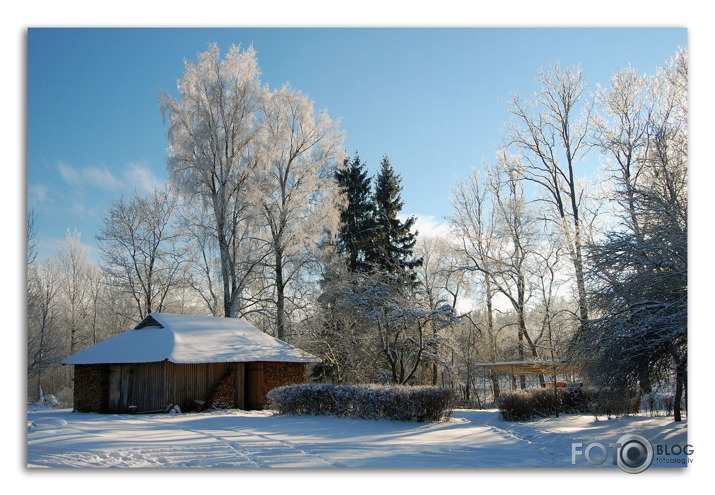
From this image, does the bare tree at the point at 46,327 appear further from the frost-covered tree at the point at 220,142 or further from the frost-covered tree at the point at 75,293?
the frost-covered tree at the point at 220,142

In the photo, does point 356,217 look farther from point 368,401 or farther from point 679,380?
point 679,380

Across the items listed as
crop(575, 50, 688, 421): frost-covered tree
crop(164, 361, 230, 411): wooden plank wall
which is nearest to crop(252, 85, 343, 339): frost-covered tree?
crop(164, 361, 230, 411): wooden plank wall

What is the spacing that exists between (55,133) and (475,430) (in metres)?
9.86

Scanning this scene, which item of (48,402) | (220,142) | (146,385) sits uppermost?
(220,142)

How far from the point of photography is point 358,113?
10008 millimetres

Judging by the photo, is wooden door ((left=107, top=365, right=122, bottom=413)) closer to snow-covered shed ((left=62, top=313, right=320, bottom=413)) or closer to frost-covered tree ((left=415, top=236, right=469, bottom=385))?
snow-covered shed ((left=62, top=313, right=320, bottom=413))

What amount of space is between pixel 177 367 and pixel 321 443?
893 cm

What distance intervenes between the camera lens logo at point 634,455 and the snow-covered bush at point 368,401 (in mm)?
5919

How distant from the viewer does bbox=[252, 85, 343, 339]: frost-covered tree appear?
2145 centimetres

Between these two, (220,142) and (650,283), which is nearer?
(650,283)

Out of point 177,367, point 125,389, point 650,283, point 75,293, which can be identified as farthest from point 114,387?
point 650,283

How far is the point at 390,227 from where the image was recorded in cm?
2738

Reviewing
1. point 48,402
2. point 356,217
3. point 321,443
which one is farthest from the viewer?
point 356,217
